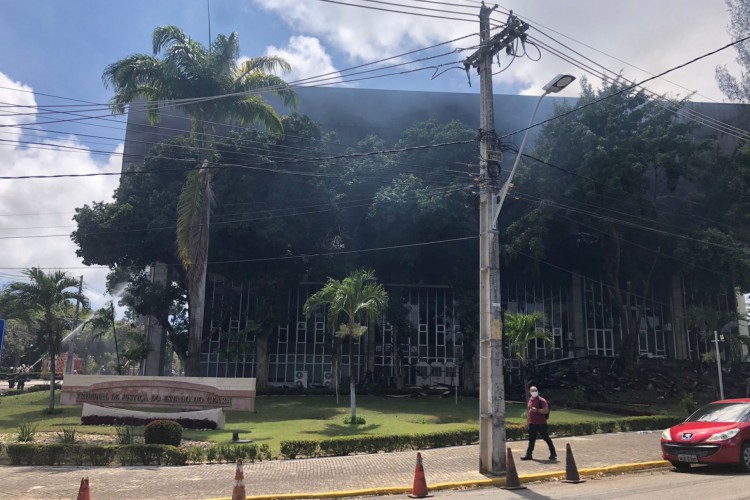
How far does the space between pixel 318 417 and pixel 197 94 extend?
1560 cm

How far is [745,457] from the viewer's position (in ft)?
36.0

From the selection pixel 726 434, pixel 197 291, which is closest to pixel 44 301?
pixel 197 291

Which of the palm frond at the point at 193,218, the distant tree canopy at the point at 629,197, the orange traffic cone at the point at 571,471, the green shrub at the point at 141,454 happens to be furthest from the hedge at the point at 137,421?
the distant tree canopy at the point at 629,197

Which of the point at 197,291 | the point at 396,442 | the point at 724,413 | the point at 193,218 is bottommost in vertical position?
the point at 396,442

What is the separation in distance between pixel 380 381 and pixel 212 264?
14.9 meters

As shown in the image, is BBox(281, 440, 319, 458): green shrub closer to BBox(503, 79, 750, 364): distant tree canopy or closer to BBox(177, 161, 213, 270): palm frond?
BBox(177, 161, 213, 270): palm frond

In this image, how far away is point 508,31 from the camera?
1251 centimetres

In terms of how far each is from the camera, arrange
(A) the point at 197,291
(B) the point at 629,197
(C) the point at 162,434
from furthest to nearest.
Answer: (B) the point at 629,197 → (A) the point at 197,291 → (C) the point at 162,434

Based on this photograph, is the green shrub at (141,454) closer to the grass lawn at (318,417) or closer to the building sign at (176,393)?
the grass lawn at (318,417)

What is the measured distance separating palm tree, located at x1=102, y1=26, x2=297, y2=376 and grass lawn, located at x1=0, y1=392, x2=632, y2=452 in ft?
17.6

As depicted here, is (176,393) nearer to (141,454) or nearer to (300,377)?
(141,454)

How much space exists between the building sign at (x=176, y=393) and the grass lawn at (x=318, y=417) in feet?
3.35

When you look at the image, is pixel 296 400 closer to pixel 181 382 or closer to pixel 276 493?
pixel 181 382

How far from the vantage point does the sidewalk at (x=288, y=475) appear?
1020cm
